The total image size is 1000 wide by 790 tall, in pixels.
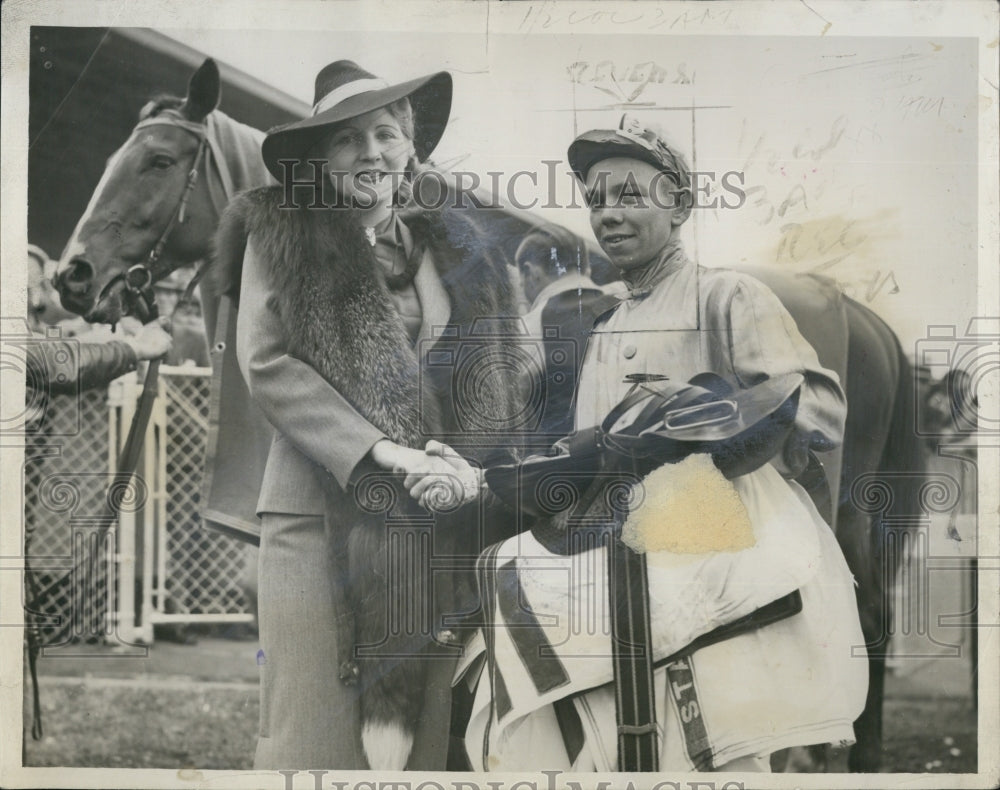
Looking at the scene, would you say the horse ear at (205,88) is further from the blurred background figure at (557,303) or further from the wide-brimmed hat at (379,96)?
the blurred background figure at (557,303)

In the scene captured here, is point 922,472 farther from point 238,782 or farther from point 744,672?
point 238,782

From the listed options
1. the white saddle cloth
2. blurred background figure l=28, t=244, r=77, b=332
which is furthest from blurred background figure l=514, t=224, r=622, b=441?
blurred background figure l=28, t=244, r=77, b=332

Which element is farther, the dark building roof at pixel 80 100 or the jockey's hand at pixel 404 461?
the dark building roof at pixel 80 100

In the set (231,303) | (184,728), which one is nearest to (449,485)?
(231,303)

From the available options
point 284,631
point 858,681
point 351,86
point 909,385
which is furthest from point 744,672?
point 351,86

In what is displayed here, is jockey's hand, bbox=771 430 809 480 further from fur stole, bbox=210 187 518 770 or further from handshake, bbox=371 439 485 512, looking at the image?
handshake, bbox=371 439 485 512

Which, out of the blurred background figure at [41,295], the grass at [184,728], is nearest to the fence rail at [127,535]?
the grass at [184,728]

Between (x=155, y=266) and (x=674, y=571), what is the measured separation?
270cm

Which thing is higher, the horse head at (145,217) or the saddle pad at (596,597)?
the horse head at (145,217)

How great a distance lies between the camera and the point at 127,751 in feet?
14.3

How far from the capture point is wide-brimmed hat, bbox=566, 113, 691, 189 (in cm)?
433

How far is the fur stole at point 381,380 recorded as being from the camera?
428 centimetres

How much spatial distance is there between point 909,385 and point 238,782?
3490mm

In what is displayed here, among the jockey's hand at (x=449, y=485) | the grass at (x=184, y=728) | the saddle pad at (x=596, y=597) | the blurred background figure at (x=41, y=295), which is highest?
the blurred background figure at (x=41, y=295)
